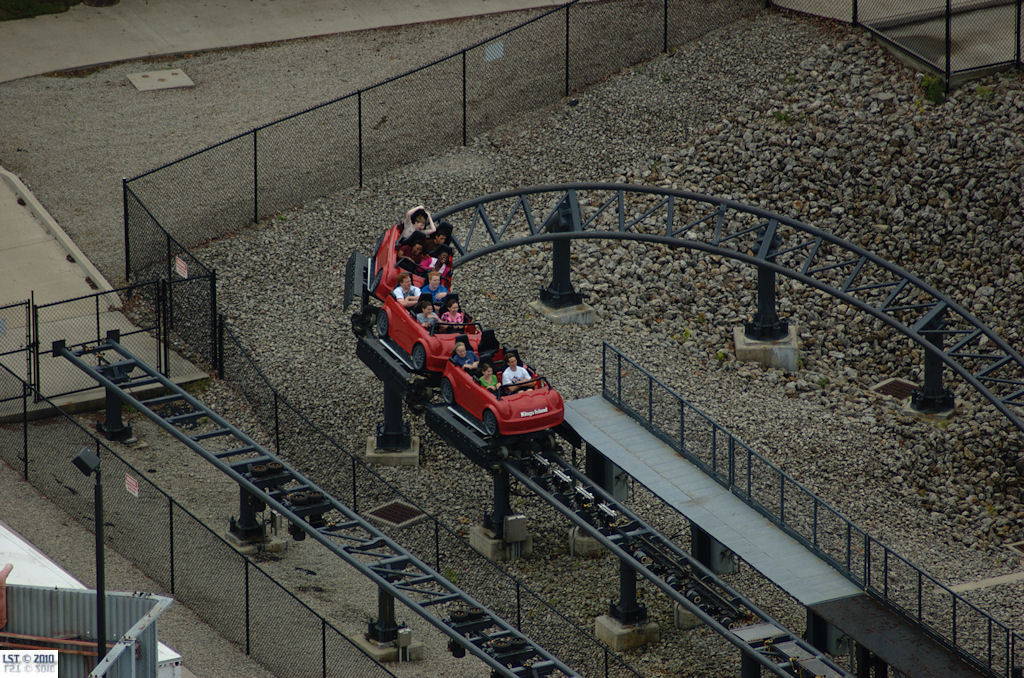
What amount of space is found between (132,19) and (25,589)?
2520 cm

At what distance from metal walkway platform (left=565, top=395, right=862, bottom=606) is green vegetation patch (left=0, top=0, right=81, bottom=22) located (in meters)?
21.1

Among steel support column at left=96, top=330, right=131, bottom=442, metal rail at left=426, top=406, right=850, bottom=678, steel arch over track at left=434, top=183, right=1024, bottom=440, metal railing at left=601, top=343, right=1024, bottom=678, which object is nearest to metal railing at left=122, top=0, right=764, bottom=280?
steel arch over track at left=434, top=183, right=1024, bottom=440

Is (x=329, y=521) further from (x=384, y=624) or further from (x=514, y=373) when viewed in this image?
(x=514, y=373)

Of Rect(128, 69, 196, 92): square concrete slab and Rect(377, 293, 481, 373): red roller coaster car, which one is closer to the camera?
Rect(377, 293, 481, 373): red roller coaster car

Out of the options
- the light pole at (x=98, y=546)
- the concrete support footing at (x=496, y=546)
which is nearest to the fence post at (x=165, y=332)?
the concrete support footing at (x=496, y=546)

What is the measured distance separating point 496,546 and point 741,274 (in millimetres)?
10227

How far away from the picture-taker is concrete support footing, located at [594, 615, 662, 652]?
30531 mm

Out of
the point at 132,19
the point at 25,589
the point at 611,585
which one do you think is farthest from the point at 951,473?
the point at 132,19

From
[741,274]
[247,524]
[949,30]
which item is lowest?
[247,524]

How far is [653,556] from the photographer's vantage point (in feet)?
97.3

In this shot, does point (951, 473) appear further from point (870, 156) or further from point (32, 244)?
point (32, 244)

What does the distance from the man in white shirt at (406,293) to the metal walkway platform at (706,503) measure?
3147 mm

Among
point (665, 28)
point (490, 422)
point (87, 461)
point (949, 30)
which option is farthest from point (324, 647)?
point (665, 28)

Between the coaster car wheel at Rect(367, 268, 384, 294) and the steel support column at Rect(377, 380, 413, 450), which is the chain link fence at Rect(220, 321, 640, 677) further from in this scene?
the coaster car wheel at Rect(367, 268, 384, 294)
